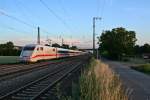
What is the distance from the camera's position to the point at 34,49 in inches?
2196

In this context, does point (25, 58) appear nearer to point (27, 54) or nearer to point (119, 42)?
point (27, 54)

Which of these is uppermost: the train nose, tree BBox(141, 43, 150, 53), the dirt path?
tree BBox(141, 43, 150, 53)

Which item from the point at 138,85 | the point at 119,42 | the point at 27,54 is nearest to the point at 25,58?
the point at 27,54

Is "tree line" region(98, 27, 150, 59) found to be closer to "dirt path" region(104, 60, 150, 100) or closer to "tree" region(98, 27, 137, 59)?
"tree" region(98, 27, 137, 59)

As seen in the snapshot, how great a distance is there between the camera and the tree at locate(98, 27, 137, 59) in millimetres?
97688

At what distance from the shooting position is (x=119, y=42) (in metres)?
99.4

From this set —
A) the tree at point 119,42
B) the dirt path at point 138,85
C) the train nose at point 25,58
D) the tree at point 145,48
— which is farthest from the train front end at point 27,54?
the tree at point 145,48

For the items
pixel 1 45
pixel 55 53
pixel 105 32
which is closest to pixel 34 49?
pixel 55 53

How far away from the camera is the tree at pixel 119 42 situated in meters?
97.7

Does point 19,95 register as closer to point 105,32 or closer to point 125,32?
point 125,32

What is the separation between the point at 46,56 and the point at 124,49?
119 feet

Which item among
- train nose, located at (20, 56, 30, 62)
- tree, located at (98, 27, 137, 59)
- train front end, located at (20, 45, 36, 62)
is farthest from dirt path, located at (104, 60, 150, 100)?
tree, located at (98, 27, 137, 59)

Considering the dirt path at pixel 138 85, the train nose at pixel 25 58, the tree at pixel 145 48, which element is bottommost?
the dirt path at pixel 138 85

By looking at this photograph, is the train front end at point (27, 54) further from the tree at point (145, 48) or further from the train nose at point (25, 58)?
the tree at point (145, 48)
